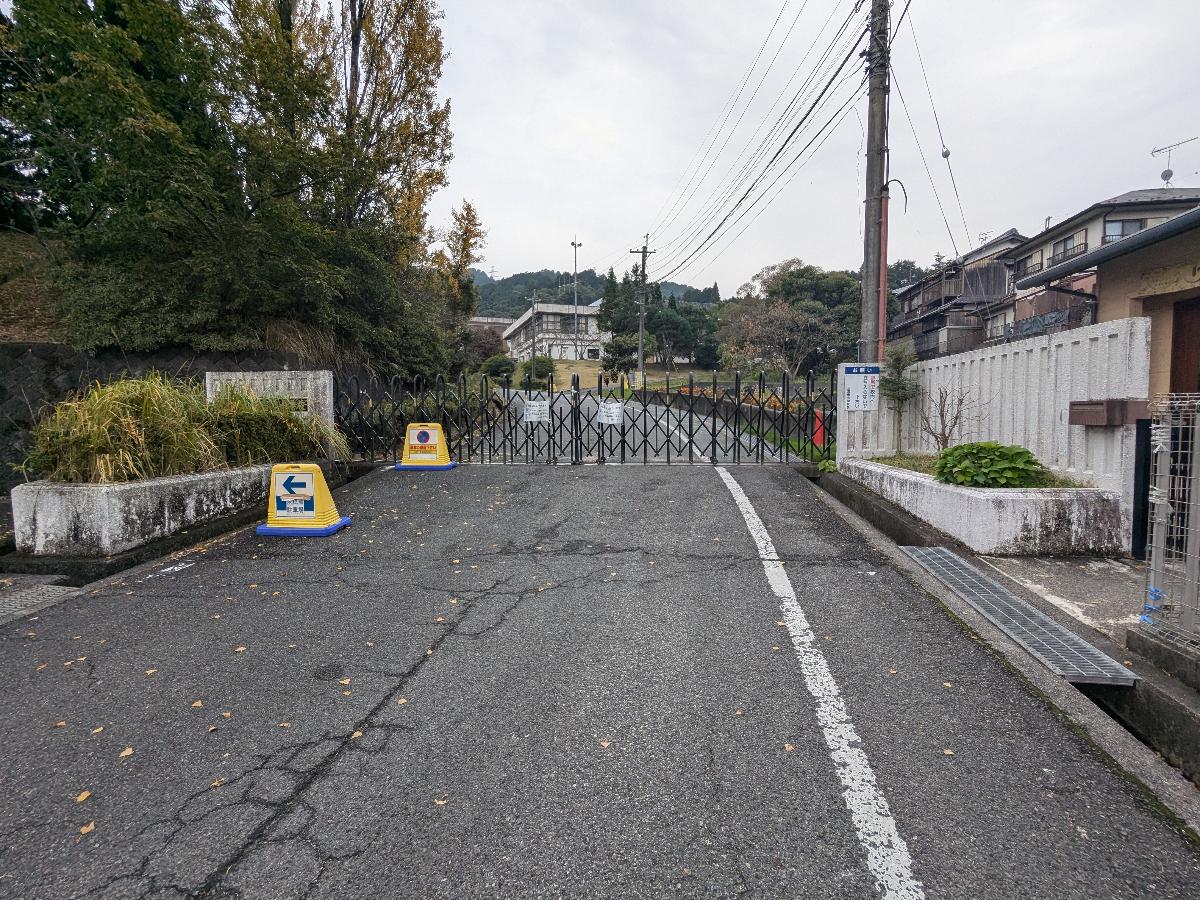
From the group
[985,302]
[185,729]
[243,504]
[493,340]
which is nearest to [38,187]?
[243,504]

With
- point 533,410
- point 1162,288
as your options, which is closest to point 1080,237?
point 1162,288

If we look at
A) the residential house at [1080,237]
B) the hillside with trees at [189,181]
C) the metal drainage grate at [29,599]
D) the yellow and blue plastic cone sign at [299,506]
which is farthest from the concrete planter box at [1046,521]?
the residential house at [1080,237]

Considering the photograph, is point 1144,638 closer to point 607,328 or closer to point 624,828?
point 624,828

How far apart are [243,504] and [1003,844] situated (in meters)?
7.60

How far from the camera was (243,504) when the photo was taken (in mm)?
7340

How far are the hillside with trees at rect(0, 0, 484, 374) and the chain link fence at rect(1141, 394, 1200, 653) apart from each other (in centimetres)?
1218

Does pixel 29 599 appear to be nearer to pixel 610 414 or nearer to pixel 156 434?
pixel 156 434

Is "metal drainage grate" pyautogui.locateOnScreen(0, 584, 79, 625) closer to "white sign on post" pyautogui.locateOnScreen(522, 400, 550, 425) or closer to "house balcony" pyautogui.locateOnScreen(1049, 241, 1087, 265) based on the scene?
"white sign on post" pyautogui.locateOnScreen(522, 400, 550, 425)

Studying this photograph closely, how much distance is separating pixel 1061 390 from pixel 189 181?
12.4 m

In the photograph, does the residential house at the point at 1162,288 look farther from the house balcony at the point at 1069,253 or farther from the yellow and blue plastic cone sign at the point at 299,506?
the house balcony at the point at 1069,253

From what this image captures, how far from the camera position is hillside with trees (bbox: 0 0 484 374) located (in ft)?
33.1

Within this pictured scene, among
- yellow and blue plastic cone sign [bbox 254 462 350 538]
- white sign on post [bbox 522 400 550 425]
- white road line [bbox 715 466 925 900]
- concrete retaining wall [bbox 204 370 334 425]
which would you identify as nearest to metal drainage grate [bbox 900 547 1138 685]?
white road line [bbox 715 466 925 900]

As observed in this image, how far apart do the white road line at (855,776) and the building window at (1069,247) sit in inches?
1251

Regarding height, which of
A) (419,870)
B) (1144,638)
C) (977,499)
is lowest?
(419,870)
